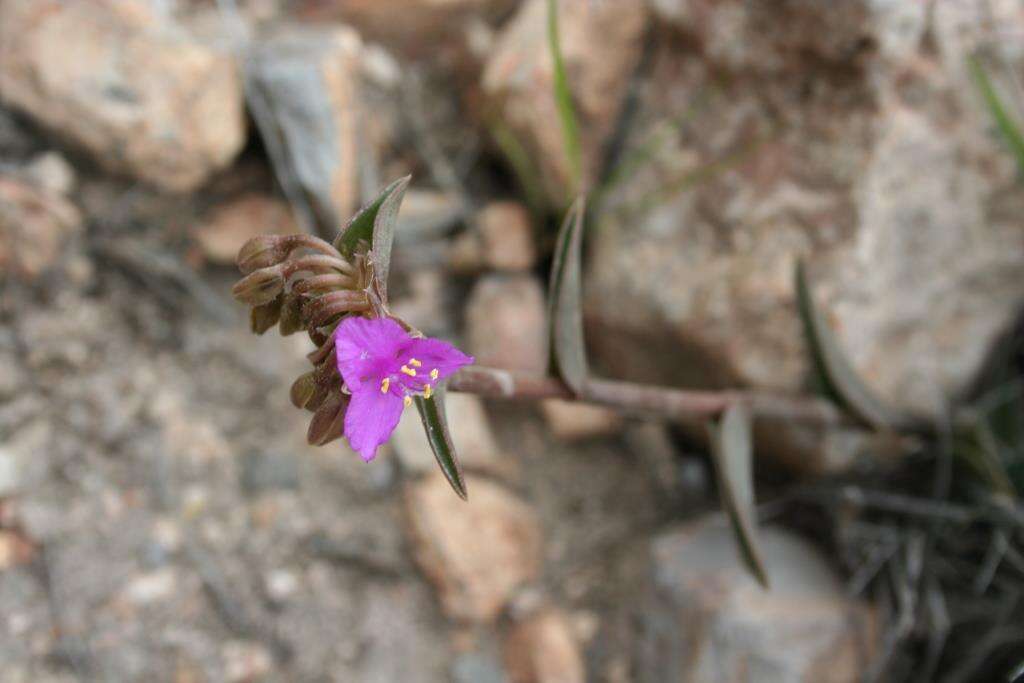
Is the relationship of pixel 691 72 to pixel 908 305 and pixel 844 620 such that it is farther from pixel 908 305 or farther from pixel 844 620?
pixel 844 620

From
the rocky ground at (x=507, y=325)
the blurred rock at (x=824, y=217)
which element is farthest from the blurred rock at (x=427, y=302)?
the blurred rock at (x=824, y=217)

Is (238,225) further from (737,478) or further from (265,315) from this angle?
(737,478)

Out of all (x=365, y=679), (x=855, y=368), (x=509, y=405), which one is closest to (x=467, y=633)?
(x=365, y=679)

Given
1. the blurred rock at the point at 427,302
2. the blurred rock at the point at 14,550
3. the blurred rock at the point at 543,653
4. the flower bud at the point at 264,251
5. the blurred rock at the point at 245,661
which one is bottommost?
the blurred rock at the point at 543,653

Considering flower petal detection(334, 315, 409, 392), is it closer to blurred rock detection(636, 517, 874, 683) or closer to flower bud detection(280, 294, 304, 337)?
flower bud detection(280, 294, 304, 337)

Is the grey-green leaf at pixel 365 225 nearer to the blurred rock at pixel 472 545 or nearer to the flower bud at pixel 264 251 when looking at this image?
the flower bud at pixel 264 251

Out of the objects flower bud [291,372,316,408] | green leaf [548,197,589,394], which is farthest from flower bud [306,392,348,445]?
green leaf [548,197,589,394]

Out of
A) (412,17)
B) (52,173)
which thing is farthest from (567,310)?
(412,17)
